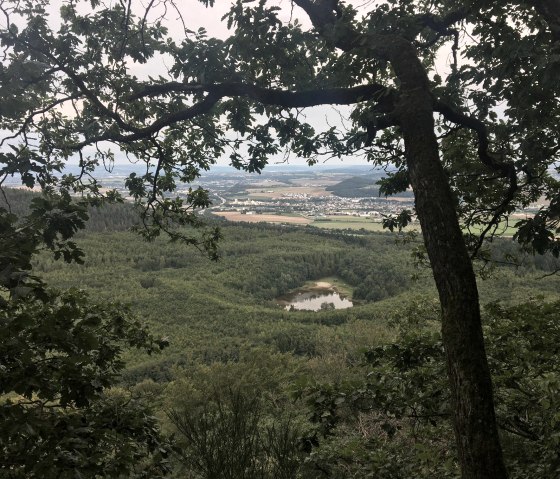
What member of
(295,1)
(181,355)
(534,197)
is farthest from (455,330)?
(181,355)

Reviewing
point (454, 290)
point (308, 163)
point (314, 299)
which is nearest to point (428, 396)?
point (454, 290)

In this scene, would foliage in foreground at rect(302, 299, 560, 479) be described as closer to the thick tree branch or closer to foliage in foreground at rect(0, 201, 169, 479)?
foliage in foreground at rect(0, 201, 169, 479)

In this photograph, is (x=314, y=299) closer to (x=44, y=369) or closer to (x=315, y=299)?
(x=315, y=299)

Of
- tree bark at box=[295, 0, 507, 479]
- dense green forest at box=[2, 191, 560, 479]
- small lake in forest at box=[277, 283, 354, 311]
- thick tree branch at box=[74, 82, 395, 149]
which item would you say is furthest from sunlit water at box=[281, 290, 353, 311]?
tree bark at box=[295, 0, 507, 479]

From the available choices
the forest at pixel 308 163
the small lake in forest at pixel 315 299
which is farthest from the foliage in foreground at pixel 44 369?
the small lake in forest at pixel 315 299

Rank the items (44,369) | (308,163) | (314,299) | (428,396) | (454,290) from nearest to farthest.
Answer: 1. (44,369)
2. (454,290)
3. (428,396)
4. (308,163)
5. (314,299)

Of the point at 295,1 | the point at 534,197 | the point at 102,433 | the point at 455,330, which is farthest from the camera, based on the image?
the point at 534,197

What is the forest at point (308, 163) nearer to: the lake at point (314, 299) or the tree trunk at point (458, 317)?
the tree trunk at point (458, 317)

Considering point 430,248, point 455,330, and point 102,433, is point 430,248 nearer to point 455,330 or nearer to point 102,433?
point 455,330
